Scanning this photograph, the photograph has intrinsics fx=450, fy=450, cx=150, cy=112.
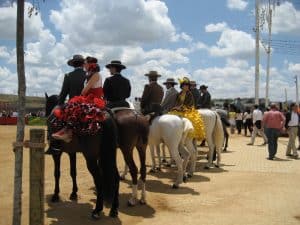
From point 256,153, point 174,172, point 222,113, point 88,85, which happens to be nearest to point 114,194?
point 88,85

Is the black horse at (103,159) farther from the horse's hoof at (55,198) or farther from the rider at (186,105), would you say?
the rider at (186,105)

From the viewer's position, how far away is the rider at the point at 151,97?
1044 cm

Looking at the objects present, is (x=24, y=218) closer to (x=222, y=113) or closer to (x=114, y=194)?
(x=114, y=194)

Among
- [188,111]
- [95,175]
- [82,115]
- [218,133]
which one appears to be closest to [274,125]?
[218,133]

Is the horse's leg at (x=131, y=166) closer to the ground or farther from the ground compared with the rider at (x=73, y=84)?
closer to the ground

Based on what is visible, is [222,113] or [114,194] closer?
[114,194]

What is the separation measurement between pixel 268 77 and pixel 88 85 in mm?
31787

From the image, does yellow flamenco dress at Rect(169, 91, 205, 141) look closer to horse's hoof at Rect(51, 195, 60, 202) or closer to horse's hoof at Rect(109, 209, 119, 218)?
horse's hoof at Rect(51, 195, 60, 202)

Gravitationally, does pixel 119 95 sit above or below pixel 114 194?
above

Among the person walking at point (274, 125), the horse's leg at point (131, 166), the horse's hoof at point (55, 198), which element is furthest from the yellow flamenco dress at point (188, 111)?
the person walking at point (274, 125)

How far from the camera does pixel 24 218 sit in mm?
7195

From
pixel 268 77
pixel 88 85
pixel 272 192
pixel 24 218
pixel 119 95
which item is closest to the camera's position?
pixel 24 218

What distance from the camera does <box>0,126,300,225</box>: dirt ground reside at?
7.52 m

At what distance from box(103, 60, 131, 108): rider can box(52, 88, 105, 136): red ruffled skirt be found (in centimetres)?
104
